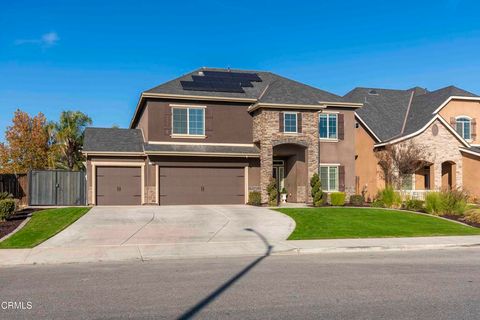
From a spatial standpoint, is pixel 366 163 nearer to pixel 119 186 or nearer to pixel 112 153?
pixel 119 186

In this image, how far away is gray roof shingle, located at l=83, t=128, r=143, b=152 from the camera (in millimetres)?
26047

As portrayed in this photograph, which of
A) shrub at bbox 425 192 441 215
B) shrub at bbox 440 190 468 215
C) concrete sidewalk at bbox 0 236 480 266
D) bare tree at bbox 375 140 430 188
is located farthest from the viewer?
bare tree at bbox 375 140 430 188

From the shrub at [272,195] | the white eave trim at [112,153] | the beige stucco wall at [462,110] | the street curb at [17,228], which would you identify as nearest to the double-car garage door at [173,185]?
the white eave trim at [112,153]

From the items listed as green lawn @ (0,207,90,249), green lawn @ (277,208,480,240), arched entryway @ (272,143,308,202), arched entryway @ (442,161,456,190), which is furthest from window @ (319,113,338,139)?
green lawn @ (0,207,90,249)

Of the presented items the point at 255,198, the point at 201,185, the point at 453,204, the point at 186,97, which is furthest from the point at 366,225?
the point at 186,97

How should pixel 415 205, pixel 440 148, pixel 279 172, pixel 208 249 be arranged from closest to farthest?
pixel 208 249 < pixel 415 205 < pixel 279 172 < pixel 440 148

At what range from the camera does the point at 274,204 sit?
25.3 meters

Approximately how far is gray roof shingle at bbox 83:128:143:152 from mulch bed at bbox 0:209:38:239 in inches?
216

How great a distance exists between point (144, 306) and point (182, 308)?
591 mm

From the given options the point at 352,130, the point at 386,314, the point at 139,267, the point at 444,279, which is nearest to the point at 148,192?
the point at 352,130

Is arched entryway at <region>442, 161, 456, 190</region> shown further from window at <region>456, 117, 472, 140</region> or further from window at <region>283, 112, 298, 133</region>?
window at <region>283, 112, 298, 133</region>

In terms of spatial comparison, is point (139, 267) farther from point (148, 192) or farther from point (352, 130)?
point (352, 130)

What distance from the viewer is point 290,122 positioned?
27.0 metres

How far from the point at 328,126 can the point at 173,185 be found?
1016cm
